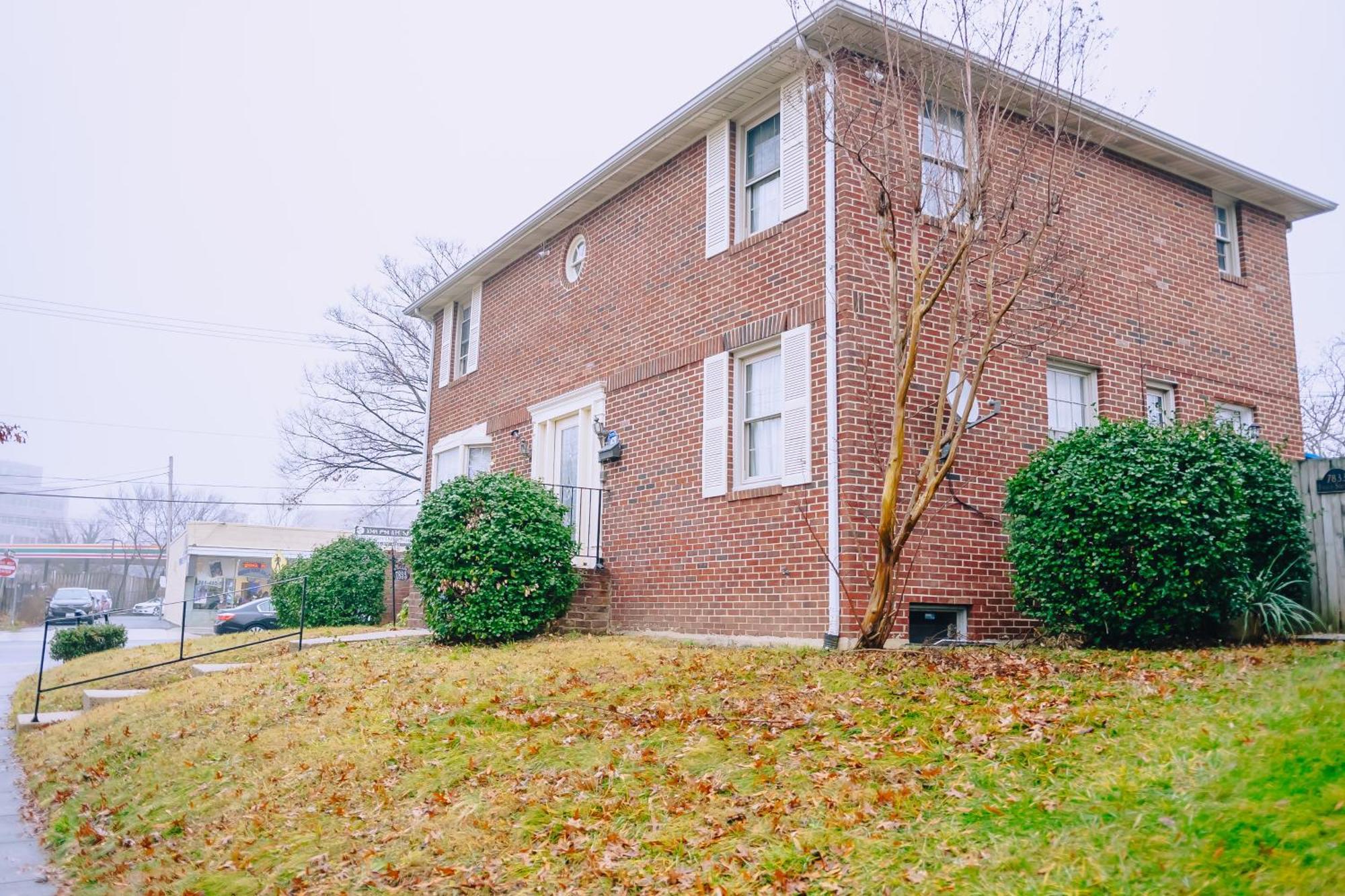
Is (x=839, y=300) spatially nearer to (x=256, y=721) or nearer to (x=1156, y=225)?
(x=1156, y=225)

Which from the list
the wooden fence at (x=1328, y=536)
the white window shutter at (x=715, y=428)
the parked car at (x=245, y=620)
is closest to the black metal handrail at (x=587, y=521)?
the white window shutter at (x=715, y=428)

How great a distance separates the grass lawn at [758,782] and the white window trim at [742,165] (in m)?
4.63

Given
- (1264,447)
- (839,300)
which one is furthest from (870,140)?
(1264,447)

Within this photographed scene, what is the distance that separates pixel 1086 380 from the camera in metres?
10.9

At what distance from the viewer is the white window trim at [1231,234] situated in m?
12.8

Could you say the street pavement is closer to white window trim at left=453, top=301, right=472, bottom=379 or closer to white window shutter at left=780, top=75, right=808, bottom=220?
white window shutter at left=780, top=75, right=808, bottom=220

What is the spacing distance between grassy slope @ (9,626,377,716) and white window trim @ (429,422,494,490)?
2952 millimetres

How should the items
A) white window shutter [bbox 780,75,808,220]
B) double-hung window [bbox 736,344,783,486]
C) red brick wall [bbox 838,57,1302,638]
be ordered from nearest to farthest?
red brick wall [bbox 838,57,1302,638]
white window shutter [bbox 780,75,808,220]
double-hung window [bbox 736,344,783,486]

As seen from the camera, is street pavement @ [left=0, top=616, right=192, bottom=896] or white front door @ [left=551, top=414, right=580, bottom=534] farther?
white front door @ [left=551, top=414, right=580, bottom=534]

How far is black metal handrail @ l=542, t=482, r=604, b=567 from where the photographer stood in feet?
38.9

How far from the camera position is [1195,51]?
11.2m

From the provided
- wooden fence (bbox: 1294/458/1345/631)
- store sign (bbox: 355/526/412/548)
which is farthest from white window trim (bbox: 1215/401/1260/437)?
store sign (bbox: 355/526/412/548)

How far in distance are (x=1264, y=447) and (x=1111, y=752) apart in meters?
4.86

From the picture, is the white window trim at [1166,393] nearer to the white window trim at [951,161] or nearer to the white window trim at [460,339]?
the white window trim at [951,161]
